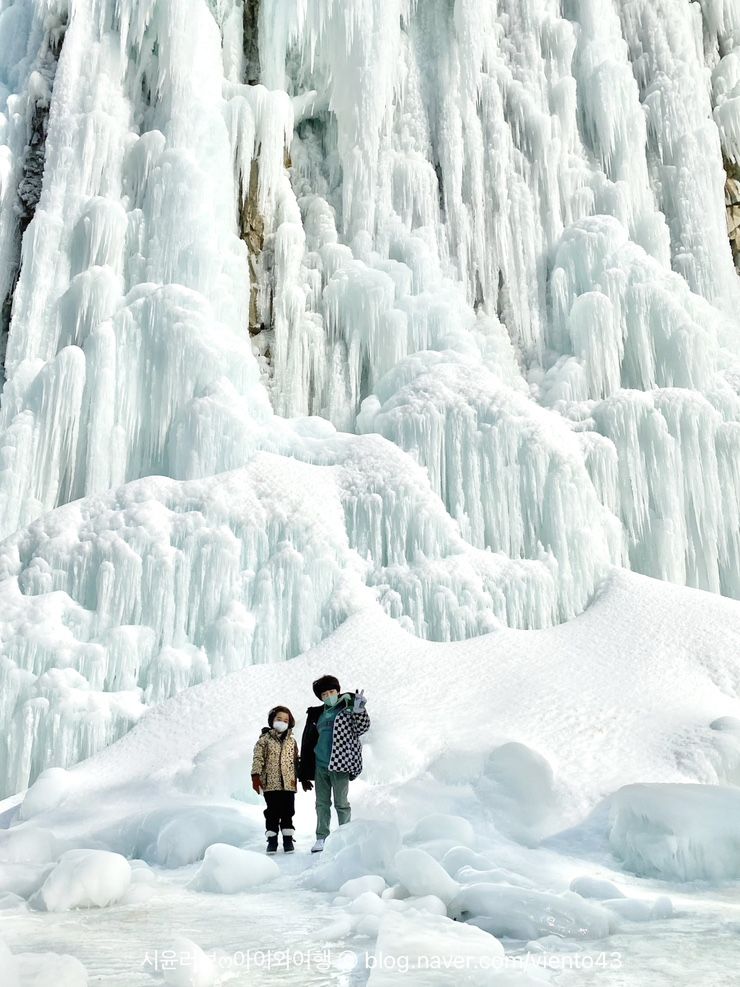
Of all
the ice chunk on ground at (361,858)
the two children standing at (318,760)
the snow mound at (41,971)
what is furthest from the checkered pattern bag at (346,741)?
the snow mound at (41,971)

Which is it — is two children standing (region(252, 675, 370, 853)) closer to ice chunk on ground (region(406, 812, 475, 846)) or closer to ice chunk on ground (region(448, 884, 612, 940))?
ice chunk on ground (region(406, 812, 475, 846))

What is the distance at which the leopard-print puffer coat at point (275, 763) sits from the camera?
21.2ft

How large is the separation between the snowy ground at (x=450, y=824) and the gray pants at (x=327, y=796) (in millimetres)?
280

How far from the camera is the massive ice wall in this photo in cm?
1164

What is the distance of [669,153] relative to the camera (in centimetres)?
2023

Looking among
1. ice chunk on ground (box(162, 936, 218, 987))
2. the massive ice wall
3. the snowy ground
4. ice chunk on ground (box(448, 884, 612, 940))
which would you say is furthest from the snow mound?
the massive ice wall

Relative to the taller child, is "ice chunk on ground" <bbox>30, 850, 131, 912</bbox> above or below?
below

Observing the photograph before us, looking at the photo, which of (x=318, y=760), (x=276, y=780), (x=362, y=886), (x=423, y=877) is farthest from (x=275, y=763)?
(x=423, y=877)

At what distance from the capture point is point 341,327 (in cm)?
1762

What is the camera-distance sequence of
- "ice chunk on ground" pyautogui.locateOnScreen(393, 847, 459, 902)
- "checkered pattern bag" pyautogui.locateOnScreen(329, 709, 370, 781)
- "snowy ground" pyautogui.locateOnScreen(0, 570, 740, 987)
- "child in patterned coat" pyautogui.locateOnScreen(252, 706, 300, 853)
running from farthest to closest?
"child in patterned coat" pyautogui.locateOnScreen(252, 706, 300, 853)
"checkered pattern bag" pyautogui.locateOnScreen(329, 709, 370, 781)
"ice chunk on ground" pyautogui.locateOnScreen(393, 847, 459, 902)
"snowy ground" pyautogui.locateOnScreen(0, 570, 740, 987)

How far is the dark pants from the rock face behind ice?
96.6 inches

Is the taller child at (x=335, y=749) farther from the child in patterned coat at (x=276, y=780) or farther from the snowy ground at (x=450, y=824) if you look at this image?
the snowy ground at (x=450, y=824)

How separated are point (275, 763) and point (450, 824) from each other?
4.49 feet

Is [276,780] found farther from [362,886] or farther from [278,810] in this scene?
[362,886]
